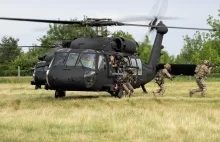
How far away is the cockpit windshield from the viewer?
70.3 feet

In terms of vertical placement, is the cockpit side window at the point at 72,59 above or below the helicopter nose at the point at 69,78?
above

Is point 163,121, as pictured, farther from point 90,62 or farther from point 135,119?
point 90,62

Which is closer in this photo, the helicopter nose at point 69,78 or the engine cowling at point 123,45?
the helicopter nose at point 69,78

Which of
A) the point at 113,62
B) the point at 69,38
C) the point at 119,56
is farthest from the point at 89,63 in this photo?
the point at 69,38

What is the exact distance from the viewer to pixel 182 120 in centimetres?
1374

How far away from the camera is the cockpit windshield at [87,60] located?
21438 millimetres

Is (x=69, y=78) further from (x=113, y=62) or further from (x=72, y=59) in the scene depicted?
(x=113, y=62)

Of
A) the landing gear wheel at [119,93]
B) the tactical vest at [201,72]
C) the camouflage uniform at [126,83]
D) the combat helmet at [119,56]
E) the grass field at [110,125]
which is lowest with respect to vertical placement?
the landing gear wheel at [119,93]

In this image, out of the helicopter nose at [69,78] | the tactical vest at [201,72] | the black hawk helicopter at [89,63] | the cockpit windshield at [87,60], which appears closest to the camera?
the helicopter nose at [69,78]

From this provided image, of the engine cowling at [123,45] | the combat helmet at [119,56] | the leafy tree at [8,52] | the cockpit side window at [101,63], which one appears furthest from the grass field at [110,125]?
the leafy tree at [8,52]

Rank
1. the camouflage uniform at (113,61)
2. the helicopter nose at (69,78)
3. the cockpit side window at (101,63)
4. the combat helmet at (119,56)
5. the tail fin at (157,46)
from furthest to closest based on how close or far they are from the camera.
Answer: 1. the tail fin at (157,46)
2. the combat helmet at (119,56)
3. the camouflage uniform at (113,61)
4. the cockpit side window at (101,63)
5. the helicopter nose at (69,78)

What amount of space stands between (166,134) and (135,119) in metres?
2.64

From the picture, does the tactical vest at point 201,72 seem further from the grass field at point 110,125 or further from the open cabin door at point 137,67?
the grass field at point 110,125

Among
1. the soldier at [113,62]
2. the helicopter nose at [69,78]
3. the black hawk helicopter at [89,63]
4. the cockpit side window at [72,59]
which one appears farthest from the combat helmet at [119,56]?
the helicopter nose at [69,78]
